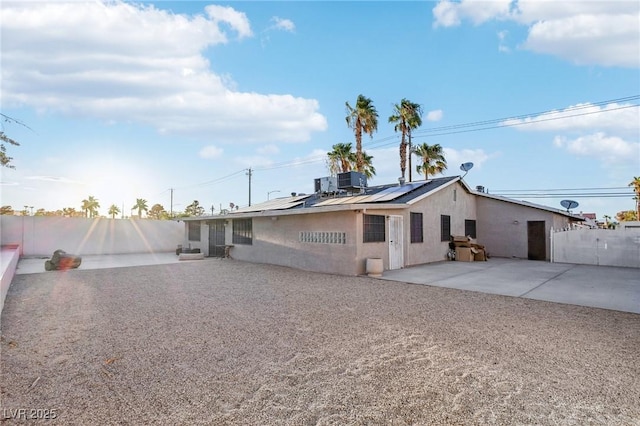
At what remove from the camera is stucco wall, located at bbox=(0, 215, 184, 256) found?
18859 mm

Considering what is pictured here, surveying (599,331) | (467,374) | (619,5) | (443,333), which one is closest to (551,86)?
(619,5)

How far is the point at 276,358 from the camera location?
4.04 metres

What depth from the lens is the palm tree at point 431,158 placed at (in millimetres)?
24750

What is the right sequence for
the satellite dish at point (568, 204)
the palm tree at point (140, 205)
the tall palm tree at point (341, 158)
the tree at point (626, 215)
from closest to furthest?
the satellite dish at point (568, 204), the tall palm tree at point (341, 158), the tree at point (626, 215), the palm tree at point (140, 205)

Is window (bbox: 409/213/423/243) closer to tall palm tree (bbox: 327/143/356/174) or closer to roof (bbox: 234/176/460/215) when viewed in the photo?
roof (bbox: 234/176/460/215)

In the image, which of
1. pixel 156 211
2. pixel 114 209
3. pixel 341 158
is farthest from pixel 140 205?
pixel 341 158

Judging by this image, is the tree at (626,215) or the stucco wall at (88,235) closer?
the stucco wall at (88,235)

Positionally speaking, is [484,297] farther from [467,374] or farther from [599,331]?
[467,374]

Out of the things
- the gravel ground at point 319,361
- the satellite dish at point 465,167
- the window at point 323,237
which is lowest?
the gravel ground at point 319,361

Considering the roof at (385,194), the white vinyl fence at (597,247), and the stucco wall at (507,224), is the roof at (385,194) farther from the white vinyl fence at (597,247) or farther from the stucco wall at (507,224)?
the white vinyl fence at (597,247)

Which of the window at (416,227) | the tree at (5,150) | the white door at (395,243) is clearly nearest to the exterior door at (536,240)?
the window at (416,227)

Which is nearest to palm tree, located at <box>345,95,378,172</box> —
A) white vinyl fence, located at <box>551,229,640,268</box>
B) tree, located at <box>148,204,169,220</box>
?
white vinyl fence, located at <box>551,229,640,268</box>

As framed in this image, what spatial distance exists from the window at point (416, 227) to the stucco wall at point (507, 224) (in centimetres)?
635

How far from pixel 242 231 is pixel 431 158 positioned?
52.7 feet
